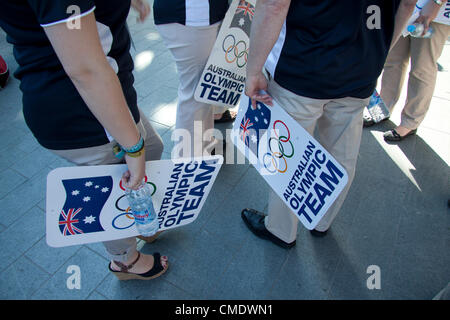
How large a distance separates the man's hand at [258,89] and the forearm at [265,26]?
7 centimetres

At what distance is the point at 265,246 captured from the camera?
1853mm

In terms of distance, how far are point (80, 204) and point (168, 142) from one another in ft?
4.51

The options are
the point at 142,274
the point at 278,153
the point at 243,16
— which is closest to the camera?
the point at 278,153

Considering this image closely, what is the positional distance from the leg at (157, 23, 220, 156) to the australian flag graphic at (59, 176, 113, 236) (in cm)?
89

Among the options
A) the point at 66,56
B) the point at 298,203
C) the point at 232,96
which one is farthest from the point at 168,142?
the point at 66,56

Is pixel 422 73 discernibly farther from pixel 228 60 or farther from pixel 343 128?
pixel 228 60

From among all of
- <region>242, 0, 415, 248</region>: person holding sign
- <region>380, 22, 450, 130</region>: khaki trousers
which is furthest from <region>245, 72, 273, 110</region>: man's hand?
<region>380, 22, 450, 130</region>: khaki trousers

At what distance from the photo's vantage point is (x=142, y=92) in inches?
125

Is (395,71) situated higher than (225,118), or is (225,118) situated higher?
(395,71)

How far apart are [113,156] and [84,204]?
10.8 inches

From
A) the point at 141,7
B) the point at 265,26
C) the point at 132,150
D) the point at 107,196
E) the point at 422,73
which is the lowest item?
the point at 107,196

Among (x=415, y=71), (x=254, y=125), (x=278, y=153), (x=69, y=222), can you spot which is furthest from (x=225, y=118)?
(x=69, y=222)

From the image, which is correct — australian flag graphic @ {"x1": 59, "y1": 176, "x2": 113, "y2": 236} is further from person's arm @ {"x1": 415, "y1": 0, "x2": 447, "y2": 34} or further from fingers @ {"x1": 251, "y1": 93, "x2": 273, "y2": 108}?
person's arm @ {"x1": 415, "y1": 0, "x2": 447, "y2": 34}

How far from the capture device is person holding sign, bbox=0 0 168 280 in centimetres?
75
